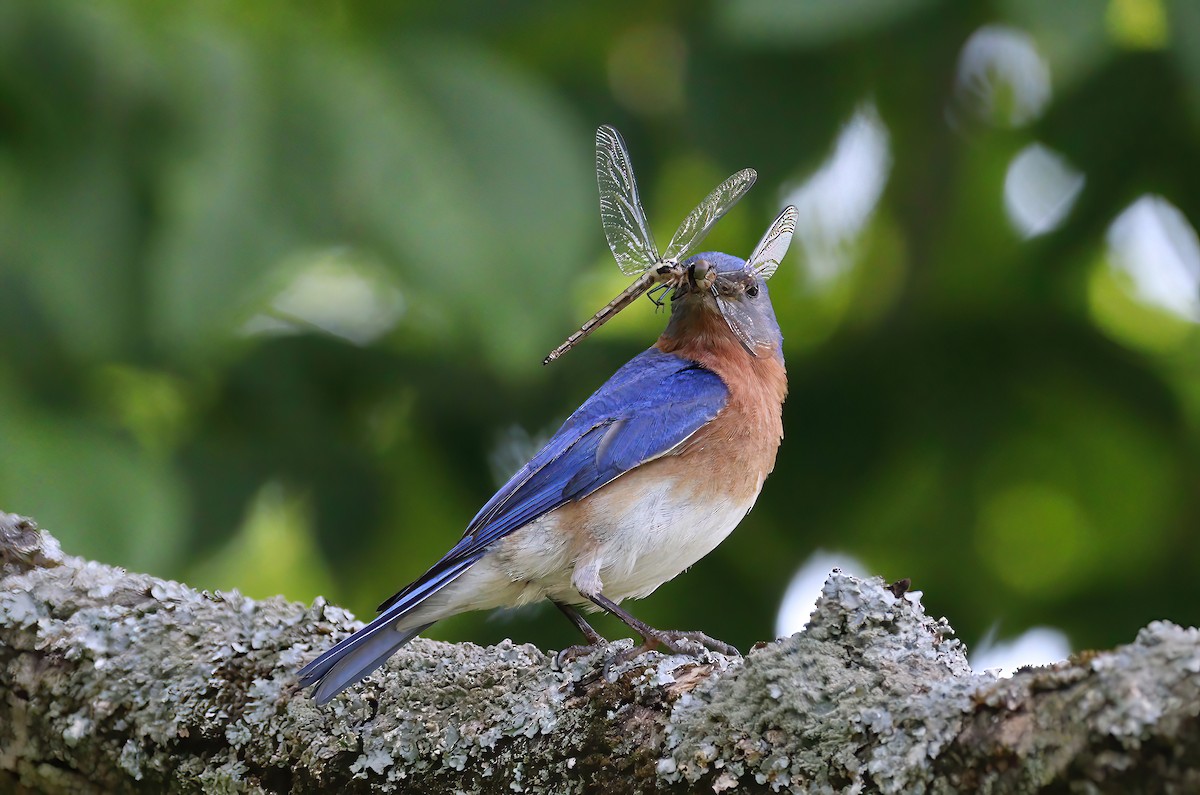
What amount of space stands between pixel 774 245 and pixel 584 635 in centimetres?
175

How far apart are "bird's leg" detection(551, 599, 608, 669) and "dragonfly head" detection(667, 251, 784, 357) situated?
1.25 m

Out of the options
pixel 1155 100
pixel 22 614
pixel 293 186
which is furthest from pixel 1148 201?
pixel 22 614

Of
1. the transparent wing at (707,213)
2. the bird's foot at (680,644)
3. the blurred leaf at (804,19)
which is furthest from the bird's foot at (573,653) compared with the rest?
the blurred leaf at (804,19)

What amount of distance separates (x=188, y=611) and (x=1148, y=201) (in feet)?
12.9

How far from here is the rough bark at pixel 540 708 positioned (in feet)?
6.43

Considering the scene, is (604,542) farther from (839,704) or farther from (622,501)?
(839,704)

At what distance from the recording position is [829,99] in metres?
5.18

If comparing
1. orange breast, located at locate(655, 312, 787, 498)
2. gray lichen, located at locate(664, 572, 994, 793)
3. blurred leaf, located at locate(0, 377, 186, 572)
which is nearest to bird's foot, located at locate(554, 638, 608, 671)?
gray lichen, located at locate(664, 572, 994, 793)

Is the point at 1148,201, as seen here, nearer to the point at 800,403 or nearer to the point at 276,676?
the point at 800,403

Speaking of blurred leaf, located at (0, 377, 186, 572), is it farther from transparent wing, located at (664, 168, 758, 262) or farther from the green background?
transparent wing, located at (664, 168, 758, 262)

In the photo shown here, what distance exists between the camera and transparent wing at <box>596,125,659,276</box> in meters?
4.76

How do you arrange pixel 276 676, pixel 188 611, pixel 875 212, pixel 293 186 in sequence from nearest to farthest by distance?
pixel 276 676 → pixel 188 611 → pixel 293 186 → pixel 875 212

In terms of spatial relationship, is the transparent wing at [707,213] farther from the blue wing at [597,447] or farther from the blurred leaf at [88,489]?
the blurred leaf at [88,489]

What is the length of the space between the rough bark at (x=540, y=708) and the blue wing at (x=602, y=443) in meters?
0.61
